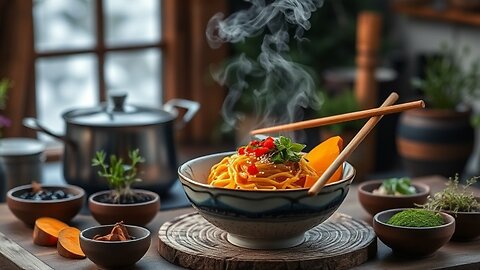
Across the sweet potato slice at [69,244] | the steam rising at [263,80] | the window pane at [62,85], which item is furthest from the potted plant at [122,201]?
the window pane at [62,85]

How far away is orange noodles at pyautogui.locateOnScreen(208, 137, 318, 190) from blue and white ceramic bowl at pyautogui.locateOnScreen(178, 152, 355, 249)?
49mm

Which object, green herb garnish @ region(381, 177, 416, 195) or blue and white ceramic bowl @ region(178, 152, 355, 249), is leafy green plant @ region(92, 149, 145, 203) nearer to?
blue and white ceramic bowl @ region(178, 152, 355, 249)

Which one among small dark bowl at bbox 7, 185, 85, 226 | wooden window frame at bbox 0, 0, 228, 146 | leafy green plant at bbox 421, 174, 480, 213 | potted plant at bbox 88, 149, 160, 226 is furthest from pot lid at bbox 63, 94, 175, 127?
wooden window frame at bbox 0, 0, 228, 146

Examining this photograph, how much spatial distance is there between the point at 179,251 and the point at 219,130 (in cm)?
192

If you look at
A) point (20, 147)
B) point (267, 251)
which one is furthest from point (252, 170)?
point (20, 147)

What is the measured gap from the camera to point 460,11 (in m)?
3.85

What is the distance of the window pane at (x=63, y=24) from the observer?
369 centimetres

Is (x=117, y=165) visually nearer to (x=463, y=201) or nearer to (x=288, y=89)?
(x=463, y=201)

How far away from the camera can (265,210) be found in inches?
79.0

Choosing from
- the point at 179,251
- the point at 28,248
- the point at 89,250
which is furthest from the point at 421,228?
the point at 28,248

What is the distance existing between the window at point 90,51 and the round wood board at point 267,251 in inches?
63.1

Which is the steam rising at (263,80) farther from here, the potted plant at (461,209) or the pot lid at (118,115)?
the potted plant at (461,209)

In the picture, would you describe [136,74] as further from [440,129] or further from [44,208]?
[44,208]

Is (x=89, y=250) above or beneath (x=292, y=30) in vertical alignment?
beneath
